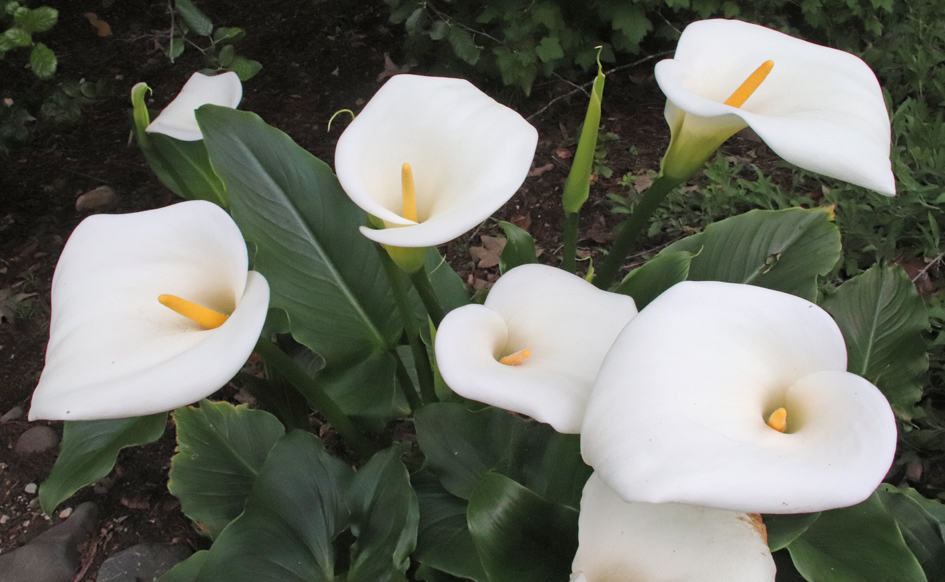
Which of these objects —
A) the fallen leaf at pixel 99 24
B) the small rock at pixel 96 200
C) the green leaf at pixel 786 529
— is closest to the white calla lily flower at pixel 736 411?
the green leaf at pixel 786 529

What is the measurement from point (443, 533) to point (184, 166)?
0.90 m

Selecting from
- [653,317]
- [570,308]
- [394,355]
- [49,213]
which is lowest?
[49,213]

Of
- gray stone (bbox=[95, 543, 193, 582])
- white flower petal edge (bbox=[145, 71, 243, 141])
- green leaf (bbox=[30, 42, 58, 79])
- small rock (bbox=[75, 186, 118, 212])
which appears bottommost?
gray stone (bbox=[95, 543, 193, 582])

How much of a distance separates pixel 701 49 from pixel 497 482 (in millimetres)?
697

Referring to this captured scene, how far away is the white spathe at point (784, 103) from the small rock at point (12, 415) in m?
1.71

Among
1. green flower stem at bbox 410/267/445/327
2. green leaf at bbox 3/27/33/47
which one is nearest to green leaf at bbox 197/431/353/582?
green flower stem at bbox 410/267/445/327

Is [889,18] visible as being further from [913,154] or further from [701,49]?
[701,49]

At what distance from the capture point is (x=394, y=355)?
55.2 inches

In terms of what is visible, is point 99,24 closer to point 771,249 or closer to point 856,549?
point 771,249

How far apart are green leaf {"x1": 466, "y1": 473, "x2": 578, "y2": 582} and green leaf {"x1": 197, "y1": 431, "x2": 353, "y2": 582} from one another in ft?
1.17

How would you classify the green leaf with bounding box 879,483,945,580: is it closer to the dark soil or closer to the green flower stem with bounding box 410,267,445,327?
the green flower stem with bounding box 410,267,445,327

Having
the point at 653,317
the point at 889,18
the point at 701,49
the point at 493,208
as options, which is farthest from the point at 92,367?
the point at 889,18

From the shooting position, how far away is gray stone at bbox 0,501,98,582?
1539mm

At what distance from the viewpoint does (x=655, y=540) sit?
83cm
